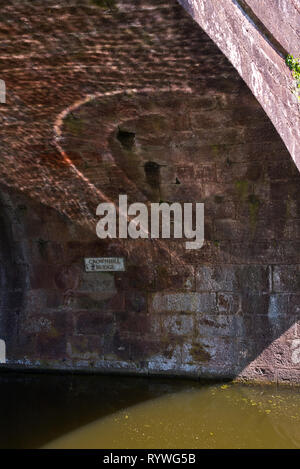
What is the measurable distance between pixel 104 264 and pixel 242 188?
1.71m

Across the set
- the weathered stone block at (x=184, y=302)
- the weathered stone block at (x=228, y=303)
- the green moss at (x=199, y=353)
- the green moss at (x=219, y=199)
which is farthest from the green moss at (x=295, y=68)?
the green moss at (x=199, y=353)

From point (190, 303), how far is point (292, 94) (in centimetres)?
233

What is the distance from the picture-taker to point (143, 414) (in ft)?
15.2

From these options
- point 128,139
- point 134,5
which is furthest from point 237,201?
point 134,5

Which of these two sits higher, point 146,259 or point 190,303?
point 146,259

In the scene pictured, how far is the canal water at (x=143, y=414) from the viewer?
4.09m

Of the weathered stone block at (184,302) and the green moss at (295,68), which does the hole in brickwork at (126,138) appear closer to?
the green moss at (295,68)

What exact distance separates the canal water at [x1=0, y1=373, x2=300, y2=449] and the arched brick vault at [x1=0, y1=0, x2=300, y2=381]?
0.93 ft

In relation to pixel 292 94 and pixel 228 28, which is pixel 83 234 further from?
pixel 228 28

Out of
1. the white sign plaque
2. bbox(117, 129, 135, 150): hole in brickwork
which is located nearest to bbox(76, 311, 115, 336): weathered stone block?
the white sign plaque

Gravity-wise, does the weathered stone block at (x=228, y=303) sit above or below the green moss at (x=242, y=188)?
below

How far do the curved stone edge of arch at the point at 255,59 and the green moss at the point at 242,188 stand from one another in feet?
2.48

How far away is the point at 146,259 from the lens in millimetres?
5469

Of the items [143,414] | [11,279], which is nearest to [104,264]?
[11,279]
